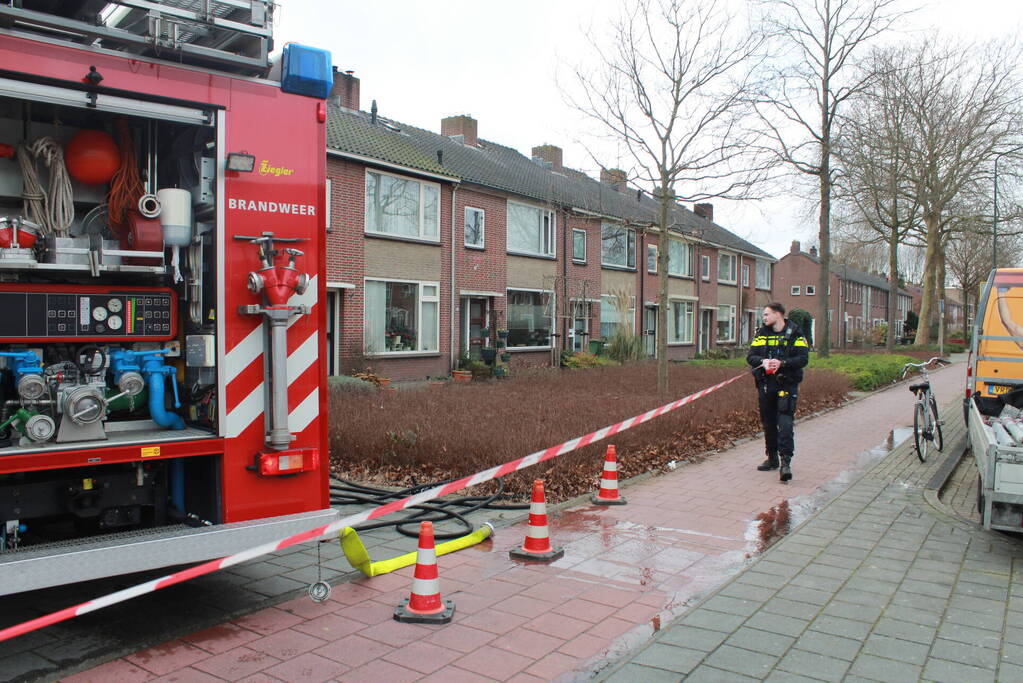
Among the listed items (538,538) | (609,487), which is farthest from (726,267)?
(538,538)

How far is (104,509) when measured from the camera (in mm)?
4316

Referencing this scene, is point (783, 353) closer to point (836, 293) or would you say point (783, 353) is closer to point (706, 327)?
point (706, 327)

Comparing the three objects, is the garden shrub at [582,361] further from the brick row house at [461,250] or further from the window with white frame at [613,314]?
the window with white frame at [613,314]

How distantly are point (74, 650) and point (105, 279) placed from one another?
1.95 meters

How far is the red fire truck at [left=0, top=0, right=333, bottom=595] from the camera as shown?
13.2 feet

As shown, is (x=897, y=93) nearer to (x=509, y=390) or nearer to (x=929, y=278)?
(x=929, y=278)

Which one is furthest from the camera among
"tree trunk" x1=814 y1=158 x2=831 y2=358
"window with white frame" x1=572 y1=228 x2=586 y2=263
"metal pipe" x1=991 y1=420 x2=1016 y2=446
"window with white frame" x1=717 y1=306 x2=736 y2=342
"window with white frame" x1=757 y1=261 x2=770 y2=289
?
"window with white frame" x1=757 y1=261 x2=770 y2=289

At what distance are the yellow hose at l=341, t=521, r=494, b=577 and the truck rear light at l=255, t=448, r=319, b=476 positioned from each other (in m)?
0.60

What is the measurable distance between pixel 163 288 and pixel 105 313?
395 mm

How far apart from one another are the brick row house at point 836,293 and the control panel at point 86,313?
58.6m

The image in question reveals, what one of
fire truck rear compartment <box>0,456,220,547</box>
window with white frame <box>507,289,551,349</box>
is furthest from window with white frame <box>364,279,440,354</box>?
fire truck rear compartment <box>0,456,220,547</box>

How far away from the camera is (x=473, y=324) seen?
22938 millimetres

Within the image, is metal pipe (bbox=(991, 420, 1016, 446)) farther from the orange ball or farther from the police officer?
the orange ball

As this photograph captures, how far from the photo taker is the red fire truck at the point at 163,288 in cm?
401
